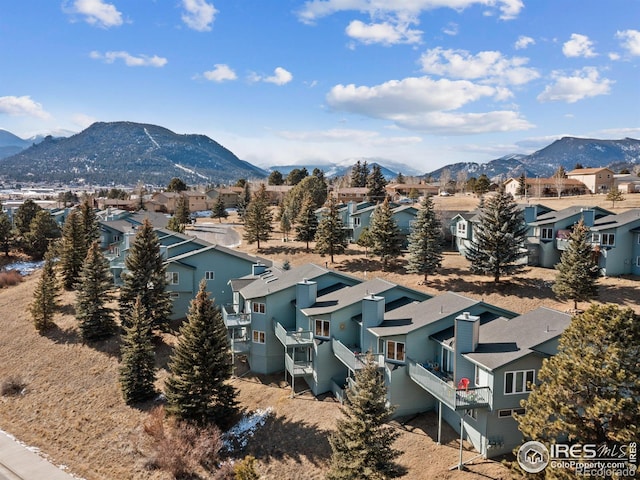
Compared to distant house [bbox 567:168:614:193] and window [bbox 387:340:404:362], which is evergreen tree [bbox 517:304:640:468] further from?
distant house [bbox 567:168:614:193]

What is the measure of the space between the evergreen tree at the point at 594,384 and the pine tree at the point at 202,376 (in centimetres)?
1750

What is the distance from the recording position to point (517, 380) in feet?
65.8

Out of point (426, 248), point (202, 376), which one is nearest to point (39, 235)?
point (202, 376)

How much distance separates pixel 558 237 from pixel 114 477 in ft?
142

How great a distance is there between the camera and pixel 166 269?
136 ft

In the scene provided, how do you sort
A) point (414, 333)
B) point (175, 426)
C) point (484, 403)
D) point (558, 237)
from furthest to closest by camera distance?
1. point (558, 237)
2. point (175, 426)
3. point (414, 333)
4. point (484, 403)

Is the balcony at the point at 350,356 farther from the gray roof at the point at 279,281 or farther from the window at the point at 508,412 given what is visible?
the gray roof at the point at 279,281

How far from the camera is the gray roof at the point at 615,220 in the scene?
41.3 m

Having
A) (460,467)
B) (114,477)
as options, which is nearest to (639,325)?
(460,467)

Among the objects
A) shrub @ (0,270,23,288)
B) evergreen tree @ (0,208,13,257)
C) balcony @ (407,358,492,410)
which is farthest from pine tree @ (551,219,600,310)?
evergreen tree @ (0,208,13,257)

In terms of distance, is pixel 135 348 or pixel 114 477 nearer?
pixel 114 477

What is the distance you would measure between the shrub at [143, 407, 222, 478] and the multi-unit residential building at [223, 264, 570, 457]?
6059 mm

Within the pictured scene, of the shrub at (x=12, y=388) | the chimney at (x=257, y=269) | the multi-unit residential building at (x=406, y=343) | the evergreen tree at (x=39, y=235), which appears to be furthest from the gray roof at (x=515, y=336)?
the evergreen tree at (x=39, y=235)

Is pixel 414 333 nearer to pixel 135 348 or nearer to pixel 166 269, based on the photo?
pixel 135 348
